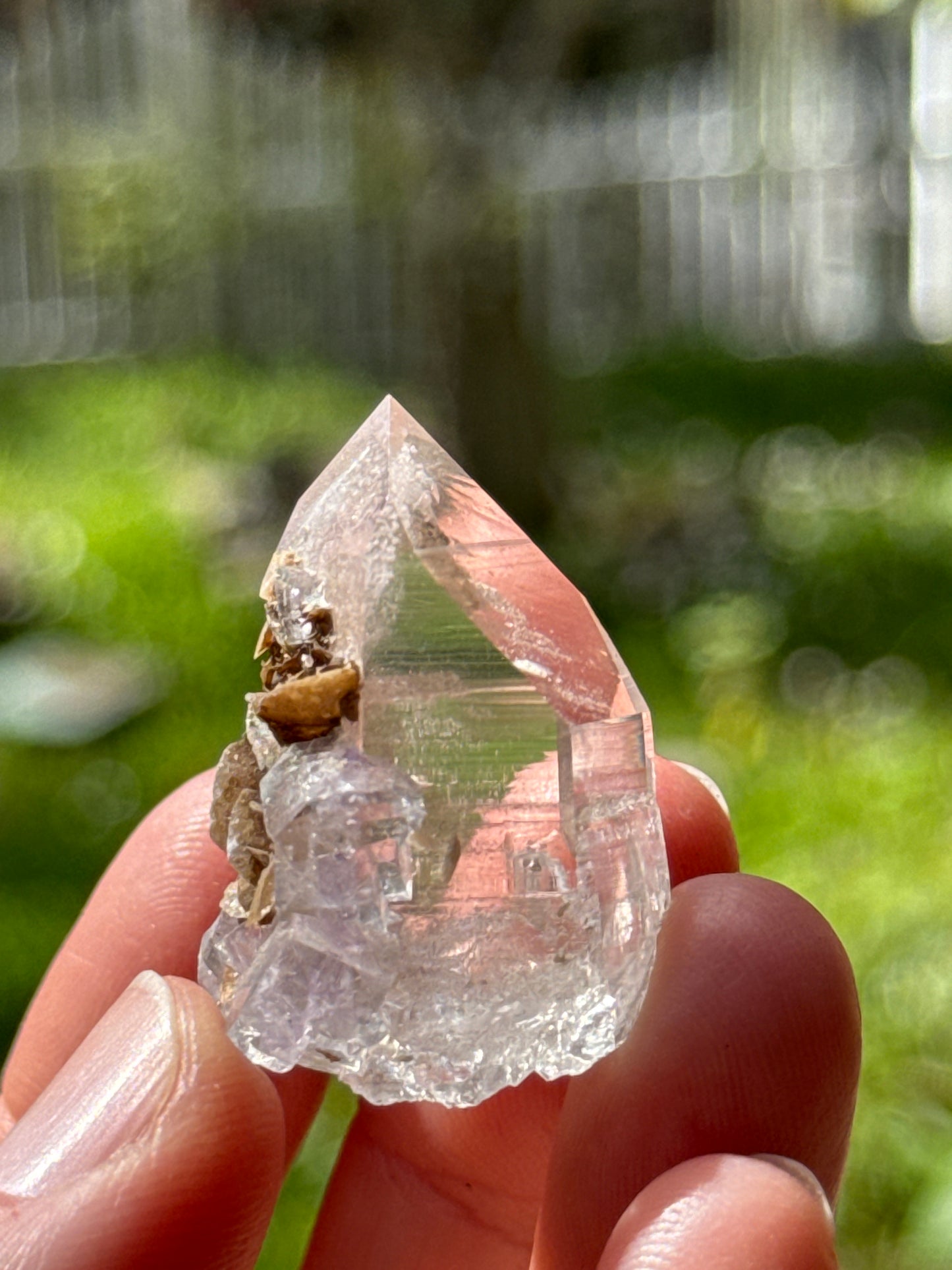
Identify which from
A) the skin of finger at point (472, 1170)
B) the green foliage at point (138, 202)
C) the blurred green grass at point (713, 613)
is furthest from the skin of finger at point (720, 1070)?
the green foliage at point (138, 202)

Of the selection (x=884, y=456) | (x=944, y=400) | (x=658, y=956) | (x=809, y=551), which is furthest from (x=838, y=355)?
(x=658, y=956)

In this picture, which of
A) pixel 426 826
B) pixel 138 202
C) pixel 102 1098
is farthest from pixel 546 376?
pixel 102 1098

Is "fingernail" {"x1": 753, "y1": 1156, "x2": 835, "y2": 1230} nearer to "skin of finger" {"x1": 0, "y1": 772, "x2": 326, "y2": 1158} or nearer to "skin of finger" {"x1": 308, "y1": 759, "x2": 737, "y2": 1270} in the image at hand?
"skin of finger" {"x1": 308, "y1": 759, "x2": 737, "y2": 1270}

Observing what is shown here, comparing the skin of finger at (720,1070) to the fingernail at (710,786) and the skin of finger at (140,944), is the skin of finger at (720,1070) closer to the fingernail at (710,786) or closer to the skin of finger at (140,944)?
the fingernail at (710,786)

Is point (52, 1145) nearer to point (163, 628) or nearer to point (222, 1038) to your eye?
point (222, 1038)

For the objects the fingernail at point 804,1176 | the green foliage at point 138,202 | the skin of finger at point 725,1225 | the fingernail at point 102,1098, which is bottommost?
the fingernail at point 804,1176

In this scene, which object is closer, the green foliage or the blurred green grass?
the blurred green grass

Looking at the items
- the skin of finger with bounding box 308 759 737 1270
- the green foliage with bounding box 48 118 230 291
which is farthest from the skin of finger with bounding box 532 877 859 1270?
the green foliage with bounding box 48 118 230 291
